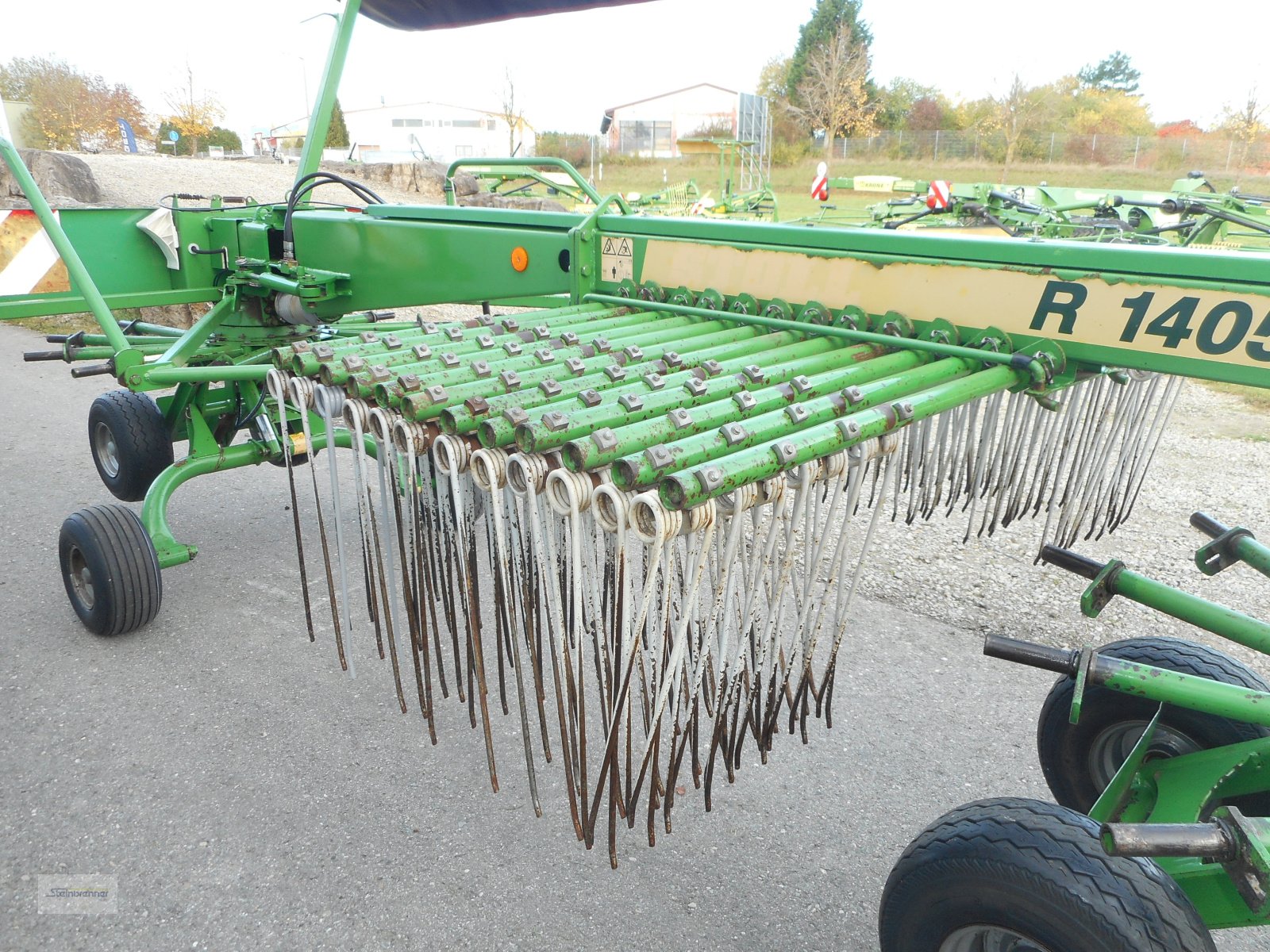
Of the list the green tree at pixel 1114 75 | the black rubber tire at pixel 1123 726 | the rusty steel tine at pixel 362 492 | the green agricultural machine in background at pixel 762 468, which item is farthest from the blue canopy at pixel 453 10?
the green tree at pixel 1114 75

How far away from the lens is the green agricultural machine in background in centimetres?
138

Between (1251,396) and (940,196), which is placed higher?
(940,196)

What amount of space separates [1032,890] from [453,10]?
294 centimetres

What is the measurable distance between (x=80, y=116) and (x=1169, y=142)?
32.3 meters

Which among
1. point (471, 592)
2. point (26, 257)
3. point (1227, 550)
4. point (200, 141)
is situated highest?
point (200, 141)

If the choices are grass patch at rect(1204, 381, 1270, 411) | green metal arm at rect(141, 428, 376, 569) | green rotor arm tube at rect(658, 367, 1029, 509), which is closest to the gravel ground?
grass patch at rect(1204, 381, 1270, 411)

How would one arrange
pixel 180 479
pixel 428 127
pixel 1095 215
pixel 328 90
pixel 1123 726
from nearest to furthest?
1. pixel 1123 726
2. pixel 328 90
3. pixel 180 479
4. pixel 1095 215
5. pixel 428 127

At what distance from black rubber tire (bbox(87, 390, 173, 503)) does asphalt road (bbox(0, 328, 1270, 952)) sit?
2.62 feet

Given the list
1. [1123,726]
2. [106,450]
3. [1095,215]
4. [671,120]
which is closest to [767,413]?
[1123,726]

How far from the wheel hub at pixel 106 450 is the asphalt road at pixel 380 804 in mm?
944

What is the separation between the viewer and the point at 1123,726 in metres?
2.05

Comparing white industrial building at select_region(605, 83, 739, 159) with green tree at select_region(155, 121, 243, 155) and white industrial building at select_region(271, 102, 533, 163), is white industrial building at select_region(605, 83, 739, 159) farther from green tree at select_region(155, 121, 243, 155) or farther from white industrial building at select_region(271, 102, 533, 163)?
green tree at select_region(155, 121, 243, 155)

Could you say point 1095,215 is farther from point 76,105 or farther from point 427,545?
point 76,105

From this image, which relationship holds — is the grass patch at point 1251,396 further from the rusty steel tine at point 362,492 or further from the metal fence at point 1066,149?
the metal fence at point 1066,149
